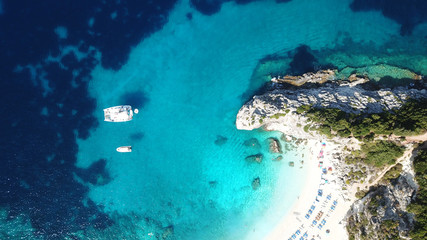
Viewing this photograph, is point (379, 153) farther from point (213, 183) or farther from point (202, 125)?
point (202, 125)

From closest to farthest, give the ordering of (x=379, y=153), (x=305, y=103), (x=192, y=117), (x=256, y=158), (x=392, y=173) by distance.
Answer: (x=392, y=173) → (x=379, y=153) → (x=305, y=103) → (x=256, y=158) → (x=192, y=117)

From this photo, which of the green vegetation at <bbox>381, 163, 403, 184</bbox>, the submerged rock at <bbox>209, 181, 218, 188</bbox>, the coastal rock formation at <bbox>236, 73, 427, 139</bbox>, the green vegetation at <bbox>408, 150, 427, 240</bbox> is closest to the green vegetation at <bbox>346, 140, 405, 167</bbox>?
the green vegetation at <bbox>381, 163, 403, 184</bbox>

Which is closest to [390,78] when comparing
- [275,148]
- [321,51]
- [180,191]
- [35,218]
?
[321,51]

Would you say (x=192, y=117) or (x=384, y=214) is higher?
(x=192, y=117)

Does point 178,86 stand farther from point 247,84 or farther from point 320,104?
point 320,104

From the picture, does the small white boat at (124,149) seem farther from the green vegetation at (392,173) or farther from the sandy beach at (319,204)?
the green vegetation at (392,173)

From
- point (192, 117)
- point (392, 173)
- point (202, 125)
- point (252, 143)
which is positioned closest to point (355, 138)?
point (392, 173)
